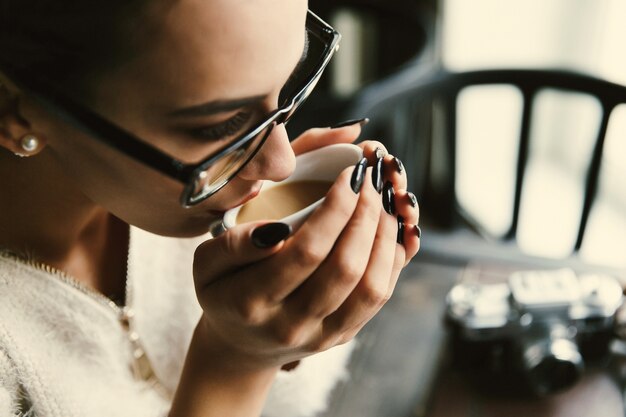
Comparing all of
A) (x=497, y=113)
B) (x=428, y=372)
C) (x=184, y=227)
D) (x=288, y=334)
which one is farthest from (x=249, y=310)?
(x=497, y=113)

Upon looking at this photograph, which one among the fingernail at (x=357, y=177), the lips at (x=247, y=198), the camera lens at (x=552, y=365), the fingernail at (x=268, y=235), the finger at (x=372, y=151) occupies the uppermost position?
the fingernail at (x=357, y=177)

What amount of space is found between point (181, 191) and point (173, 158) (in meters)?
0.06

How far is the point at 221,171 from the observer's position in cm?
57

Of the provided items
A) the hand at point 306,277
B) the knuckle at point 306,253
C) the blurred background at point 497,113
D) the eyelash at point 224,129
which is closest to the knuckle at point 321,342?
the hand at point 306,277

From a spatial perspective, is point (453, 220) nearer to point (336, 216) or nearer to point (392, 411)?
point (392, 411)

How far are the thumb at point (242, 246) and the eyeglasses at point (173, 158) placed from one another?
5 centimetres

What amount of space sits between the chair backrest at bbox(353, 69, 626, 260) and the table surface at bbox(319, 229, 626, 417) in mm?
190

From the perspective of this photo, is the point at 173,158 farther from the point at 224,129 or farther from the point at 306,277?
the point at 306,277

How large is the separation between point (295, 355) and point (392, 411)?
11.7 inches

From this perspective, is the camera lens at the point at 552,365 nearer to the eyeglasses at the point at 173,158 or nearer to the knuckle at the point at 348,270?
the knuckle at the point at 348,270

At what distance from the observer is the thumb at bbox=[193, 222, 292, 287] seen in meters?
0.52

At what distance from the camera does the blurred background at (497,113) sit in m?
1.55

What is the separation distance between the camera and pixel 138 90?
0.49 metres

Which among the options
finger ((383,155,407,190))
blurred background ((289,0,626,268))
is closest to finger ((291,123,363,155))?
finger ((383,155,407,190))
